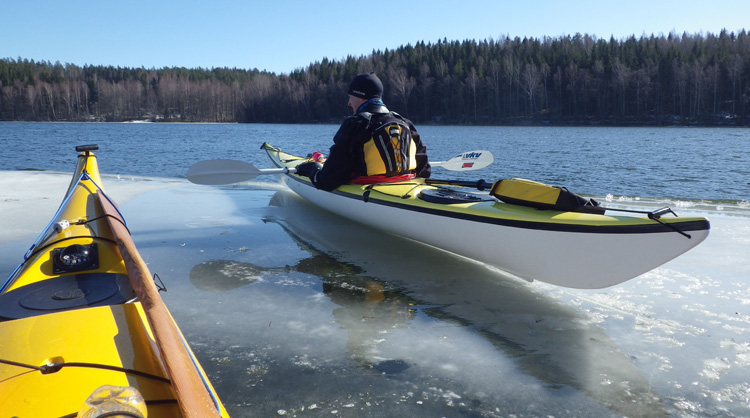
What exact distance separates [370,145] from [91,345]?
11.2 feet

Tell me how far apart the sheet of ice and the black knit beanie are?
1563 millimetres

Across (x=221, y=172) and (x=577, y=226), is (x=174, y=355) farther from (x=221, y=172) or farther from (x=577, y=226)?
(x=221, y=172)

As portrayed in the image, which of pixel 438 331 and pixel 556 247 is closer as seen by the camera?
pixel 438 331

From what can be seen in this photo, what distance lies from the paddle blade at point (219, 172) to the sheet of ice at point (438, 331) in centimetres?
98

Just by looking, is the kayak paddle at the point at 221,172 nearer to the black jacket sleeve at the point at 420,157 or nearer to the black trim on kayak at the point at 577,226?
the black jacket sleeve at the point at 420,157

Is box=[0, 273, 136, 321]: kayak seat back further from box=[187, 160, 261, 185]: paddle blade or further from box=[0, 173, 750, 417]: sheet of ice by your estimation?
box=[187, 160, 261, 185]: paddle blade

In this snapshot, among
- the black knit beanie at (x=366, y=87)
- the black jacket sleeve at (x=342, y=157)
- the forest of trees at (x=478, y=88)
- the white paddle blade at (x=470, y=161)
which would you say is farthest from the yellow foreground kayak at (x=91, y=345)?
the forest of trees at (x=478, y=88)

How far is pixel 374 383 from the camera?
7.29 ft

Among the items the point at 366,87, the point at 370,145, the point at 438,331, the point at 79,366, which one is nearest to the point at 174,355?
the point at 79,366

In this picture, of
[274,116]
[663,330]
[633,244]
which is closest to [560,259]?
[633,244]

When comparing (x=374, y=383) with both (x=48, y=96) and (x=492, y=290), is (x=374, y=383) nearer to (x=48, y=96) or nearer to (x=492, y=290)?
(x=492, y=290)

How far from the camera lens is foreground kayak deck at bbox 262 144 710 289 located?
262 centimetres

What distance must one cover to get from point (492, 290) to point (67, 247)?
2703 mm

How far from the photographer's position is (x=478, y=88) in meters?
62.3
